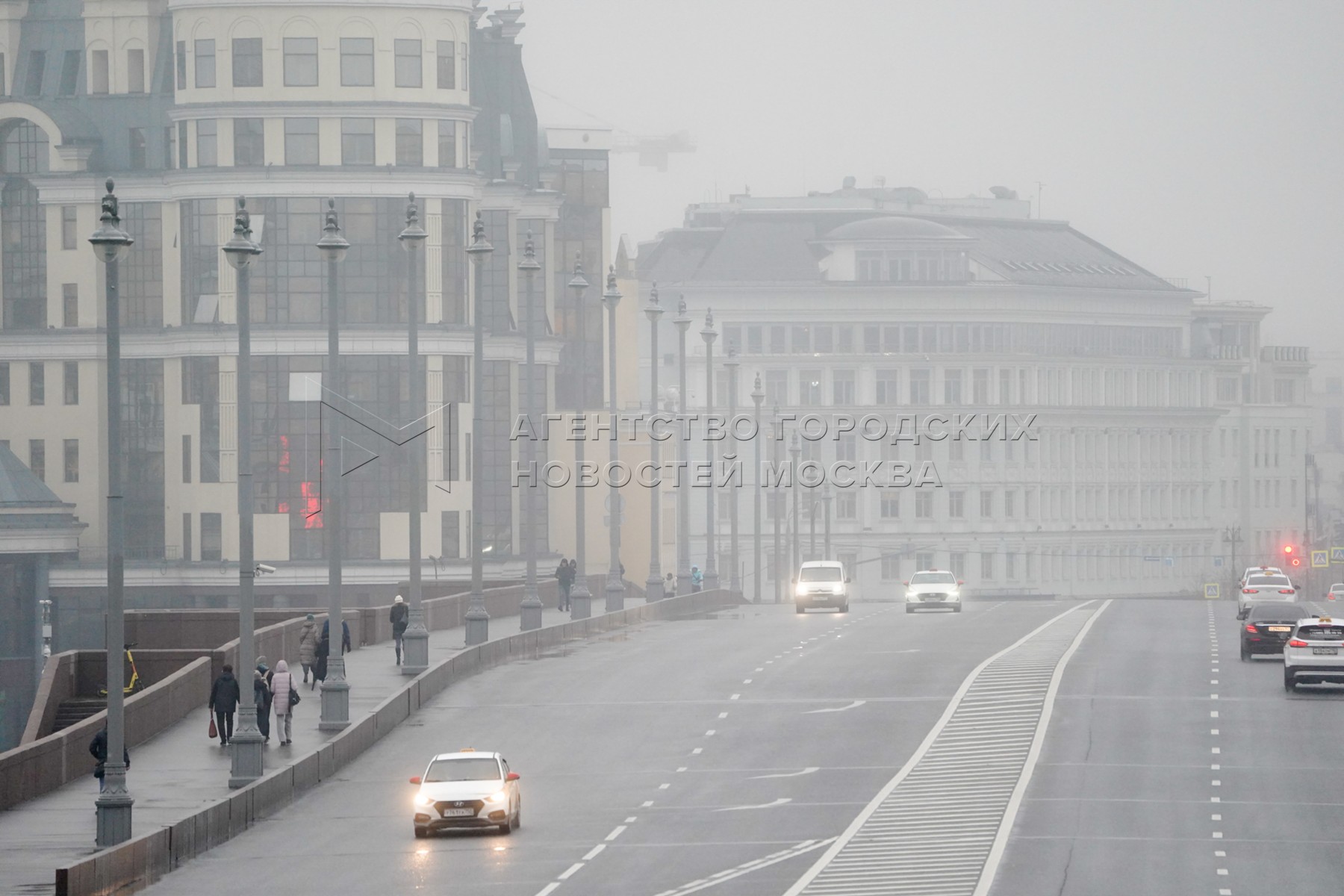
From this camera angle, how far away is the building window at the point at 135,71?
101 metres

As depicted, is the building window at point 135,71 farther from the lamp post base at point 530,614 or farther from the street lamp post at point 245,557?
the street lamp post at point 245,557

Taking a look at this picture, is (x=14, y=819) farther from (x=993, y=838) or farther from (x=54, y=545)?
(x=54, y=545)

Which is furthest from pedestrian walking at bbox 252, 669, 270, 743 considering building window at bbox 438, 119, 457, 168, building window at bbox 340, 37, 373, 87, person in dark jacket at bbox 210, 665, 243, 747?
building window at bbox 438, 119, 457, 168

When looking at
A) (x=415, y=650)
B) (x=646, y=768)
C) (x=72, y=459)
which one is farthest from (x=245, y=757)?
(x=72, y=459)

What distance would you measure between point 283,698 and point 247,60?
193 feet

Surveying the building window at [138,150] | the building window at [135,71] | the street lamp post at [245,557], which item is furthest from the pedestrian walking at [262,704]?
the building window at [135,71]

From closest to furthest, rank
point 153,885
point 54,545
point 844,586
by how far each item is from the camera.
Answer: point 153,885
point 844,586
point 54,545

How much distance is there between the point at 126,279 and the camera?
324 ft

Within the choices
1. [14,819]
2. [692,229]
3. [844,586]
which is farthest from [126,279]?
[692,229]

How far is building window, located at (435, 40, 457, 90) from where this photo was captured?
94000mm

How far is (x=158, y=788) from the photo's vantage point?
112 feet

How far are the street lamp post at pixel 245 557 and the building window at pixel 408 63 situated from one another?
5738cm

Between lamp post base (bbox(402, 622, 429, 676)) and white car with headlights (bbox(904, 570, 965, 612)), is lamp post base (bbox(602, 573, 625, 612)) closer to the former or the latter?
white car with headlights (bbox(904, 570, 965, 612))

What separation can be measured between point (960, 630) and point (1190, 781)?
27.4 meters
